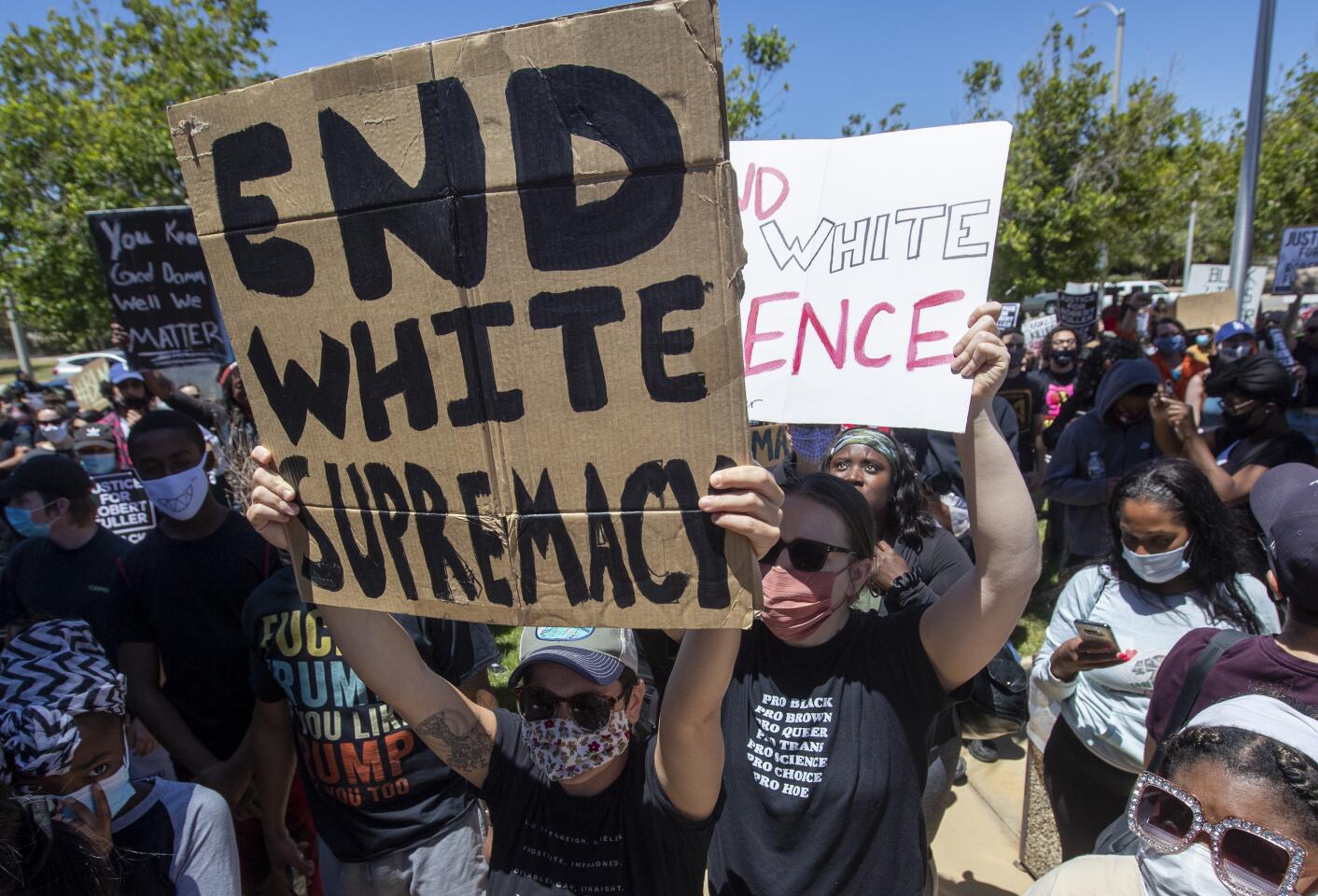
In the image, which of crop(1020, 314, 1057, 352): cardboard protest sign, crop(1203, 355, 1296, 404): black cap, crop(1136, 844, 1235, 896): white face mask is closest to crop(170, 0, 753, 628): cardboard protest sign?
crop(1136, 844, 1235, 896): white face mask

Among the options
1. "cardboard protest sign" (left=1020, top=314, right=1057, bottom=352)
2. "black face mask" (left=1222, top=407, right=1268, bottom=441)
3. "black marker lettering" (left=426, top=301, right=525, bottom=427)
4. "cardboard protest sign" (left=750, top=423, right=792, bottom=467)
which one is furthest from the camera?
"cardboard protest sign" (left=1020, top=314, right=1057, bottom=352)

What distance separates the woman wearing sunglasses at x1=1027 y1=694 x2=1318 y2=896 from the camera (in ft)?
4.14

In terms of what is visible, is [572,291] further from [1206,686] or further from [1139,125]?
[1139,125]

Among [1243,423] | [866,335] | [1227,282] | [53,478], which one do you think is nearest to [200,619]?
[53,478]

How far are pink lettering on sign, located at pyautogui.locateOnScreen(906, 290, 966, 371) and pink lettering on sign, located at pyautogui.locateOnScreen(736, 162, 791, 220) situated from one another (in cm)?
51

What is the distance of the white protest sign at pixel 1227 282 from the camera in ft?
37.9

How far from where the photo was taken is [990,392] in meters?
1.59

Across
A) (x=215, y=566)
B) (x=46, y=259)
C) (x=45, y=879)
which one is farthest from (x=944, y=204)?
(x=46, y=259)

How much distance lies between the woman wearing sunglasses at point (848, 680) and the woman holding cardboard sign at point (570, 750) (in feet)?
0.80

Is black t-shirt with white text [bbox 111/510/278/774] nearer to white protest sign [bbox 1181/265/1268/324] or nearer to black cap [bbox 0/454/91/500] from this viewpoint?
black cap [bbox 0/454/91/500]

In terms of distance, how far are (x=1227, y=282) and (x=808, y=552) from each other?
16896mm

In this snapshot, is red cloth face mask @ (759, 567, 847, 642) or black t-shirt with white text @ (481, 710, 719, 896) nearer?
black t-shirt with white text @ (481, 710, 719, 896)

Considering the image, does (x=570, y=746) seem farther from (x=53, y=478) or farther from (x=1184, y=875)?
(x=53, y=478)

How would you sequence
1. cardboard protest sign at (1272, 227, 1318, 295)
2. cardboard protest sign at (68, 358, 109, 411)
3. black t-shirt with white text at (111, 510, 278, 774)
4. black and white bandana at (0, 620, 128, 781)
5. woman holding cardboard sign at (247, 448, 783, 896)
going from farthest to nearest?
cardboard protest sign at (68, 358, 109, 411), cardboard protest sign at (1272, 227, 1318, 295), black t-shirt with white text at (111, 510, 278, 774), black and white bandana at (0, 620, 128, 781), woman holding cardboard sign at (247, 448, 783, 896)
